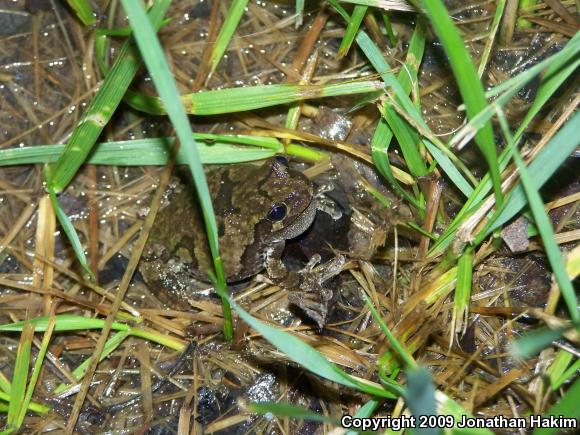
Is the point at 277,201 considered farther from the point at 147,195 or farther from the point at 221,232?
the point at 147,195

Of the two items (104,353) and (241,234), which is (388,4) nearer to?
(241,234)

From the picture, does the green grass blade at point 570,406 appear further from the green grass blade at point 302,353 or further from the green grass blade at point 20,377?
the green grass blade at point 20,377

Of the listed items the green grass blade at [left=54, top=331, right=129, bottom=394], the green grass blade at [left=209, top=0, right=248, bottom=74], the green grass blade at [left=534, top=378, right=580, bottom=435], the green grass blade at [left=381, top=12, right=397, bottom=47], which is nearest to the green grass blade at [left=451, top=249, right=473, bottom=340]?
the green grass blade at [left=534, top=378, right=580, bottom=435]

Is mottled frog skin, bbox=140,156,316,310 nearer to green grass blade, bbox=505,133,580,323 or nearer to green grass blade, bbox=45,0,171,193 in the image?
green grass blade, bbox=45,0,171,193

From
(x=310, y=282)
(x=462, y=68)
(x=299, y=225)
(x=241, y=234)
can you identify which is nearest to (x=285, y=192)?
(x=299, y=225)

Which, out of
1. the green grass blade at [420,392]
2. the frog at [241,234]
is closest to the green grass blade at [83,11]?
the frog at [241,234]
